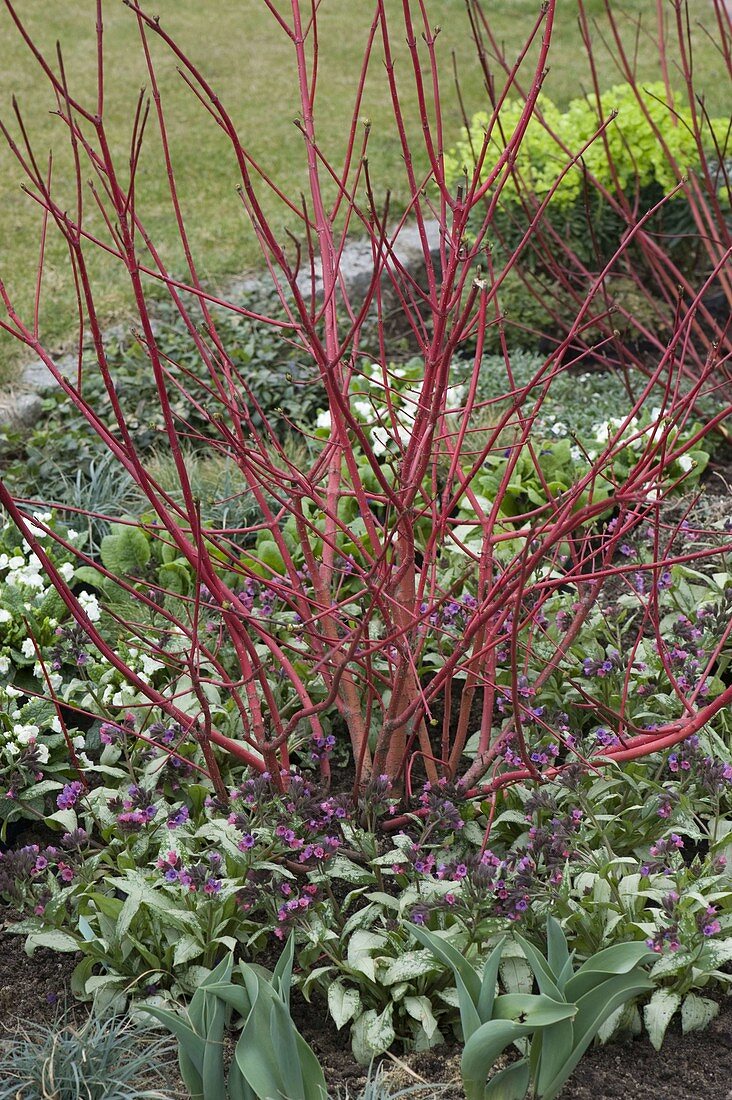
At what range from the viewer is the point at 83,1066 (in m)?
1.88

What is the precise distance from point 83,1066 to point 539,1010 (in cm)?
81

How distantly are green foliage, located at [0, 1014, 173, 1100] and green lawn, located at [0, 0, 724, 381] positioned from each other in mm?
3407

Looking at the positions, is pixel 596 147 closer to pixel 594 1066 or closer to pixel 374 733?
pixel 374 733

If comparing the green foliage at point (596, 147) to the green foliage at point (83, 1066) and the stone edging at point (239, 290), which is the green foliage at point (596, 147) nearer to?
the stone edging at point (239, 290)

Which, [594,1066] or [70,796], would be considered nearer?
[594,1066]

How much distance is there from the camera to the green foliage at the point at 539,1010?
1.75 metres

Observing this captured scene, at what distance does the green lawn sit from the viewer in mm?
5855

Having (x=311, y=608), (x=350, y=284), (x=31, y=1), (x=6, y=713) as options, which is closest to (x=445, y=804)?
(x=311, y=608)

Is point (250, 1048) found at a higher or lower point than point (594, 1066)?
higher

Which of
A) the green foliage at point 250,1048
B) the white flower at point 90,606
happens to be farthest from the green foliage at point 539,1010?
the white flower at point 90,606

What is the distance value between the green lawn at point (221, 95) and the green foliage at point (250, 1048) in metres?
3.57

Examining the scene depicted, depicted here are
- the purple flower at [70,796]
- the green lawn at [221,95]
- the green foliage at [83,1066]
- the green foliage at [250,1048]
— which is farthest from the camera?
the green lawn at [221,95]

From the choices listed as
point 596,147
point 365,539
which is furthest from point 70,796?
point 596,147

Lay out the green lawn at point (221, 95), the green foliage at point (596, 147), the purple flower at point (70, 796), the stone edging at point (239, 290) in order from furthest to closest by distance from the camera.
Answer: the green lawn at point (221, 95) < the green foliage at point (596, 147) < the stone edging at point (239, 290) < the purple flower at point (70, 796)
